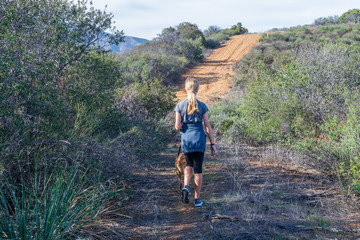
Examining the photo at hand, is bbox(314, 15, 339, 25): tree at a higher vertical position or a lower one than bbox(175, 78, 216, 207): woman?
higher

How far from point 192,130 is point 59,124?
1.98 meters

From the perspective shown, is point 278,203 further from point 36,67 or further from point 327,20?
point 327,20

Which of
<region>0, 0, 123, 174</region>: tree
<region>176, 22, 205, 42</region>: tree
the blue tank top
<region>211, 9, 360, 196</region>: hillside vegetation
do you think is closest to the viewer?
<region>0, 0, 123, 174</region>: tree

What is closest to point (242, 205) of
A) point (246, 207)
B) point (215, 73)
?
point (246, 207)

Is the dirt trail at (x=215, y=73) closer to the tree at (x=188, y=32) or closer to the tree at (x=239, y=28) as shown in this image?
the tree at (x=188, y=32)

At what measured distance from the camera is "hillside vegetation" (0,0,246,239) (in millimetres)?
3316

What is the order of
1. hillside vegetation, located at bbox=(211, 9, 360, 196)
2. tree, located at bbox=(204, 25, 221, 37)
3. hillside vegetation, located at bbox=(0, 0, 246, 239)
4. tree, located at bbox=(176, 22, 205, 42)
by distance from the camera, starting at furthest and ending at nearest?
tree, located at bbox=(204, 25, 221, 37)
tree, located at bbox=(176, 22, 205, 42)
hillside vegetation, located at bbox=(211, 9, 360, 196)
hillside vegetation, located at bbox=(0, 0, 246, 239)

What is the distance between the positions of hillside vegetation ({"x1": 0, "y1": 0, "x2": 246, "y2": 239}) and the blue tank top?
1.07 meters

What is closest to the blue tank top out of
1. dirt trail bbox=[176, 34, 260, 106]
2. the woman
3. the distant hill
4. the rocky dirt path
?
the woman

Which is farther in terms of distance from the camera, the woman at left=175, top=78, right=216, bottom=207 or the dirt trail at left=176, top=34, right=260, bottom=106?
the dirt trail at left=176, top=34, right=260, bottom=106

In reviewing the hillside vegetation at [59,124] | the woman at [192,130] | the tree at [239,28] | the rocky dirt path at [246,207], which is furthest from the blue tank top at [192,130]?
the tree at [239,28]

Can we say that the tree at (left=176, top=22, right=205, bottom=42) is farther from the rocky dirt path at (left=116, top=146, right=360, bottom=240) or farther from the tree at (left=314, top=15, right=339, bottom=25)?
the rocky dirt path at (left=116, top=146, right=360, bottom=240)

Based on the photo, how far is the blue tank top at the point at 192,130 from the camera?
4.43 m

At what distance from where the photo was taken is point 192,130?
4.48 meters
